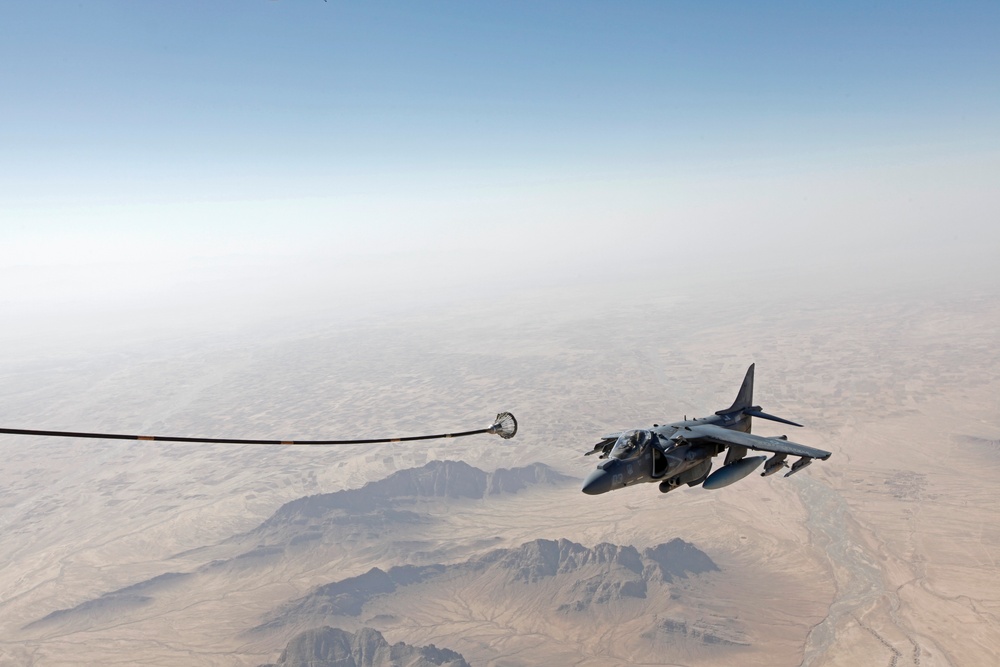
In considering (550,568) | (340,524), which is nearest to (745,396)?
(550,568)

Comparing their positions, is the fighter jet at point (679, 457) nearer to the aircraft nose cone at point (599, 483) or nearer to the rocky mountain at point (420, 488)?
the aircraft nose cone at point (599, 483)

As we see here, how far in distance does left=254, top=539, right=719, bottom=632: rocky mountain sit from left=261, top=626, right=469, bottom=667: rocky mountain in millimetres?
15261

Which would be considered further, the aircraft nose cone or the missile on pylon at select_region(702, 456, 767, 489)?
the missile on pylon at select_region(702, 456, 767, 489)

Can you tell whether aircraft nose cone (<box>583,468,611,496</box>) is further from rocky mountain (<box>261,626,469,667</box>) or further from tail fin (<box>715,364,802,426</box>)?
rocky mountain (<box>261,626,469,667</box>)

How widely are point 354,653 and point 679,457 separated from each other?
102974 millimetres

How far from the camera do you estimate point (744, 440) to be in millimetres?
27203

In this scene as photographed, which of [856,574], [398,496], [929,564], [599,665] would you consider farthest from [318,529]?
[929,564]

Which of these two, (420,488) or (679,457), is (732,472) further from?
(420,488)

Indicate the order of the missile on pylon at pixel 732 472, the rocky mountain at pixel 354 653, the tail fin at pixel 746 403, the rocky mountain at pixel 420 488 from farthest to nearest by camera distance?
1. the rocky mountain at pixel 420 488
2. the rocky mountain at pixel 354 653
3. the tail fin at pixel 746 403
4. the missile on pylon at pixel 732 472

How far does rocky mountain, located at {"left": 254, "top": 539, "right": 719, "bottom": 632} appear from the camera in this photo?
121 metres

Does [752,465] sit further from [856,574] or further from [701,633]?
[856,574]

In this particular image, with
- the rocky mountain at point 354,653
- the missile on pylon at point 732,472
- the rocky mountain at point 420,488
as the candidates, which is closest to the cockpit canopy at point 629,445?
the missile on pylon at point 732,472

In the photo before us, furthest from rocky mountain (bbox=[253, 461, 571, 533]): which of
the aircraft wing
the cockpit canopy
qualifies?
the cockpit canopy

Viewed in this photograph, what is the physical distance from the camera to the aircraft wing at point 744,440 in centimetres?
2531
